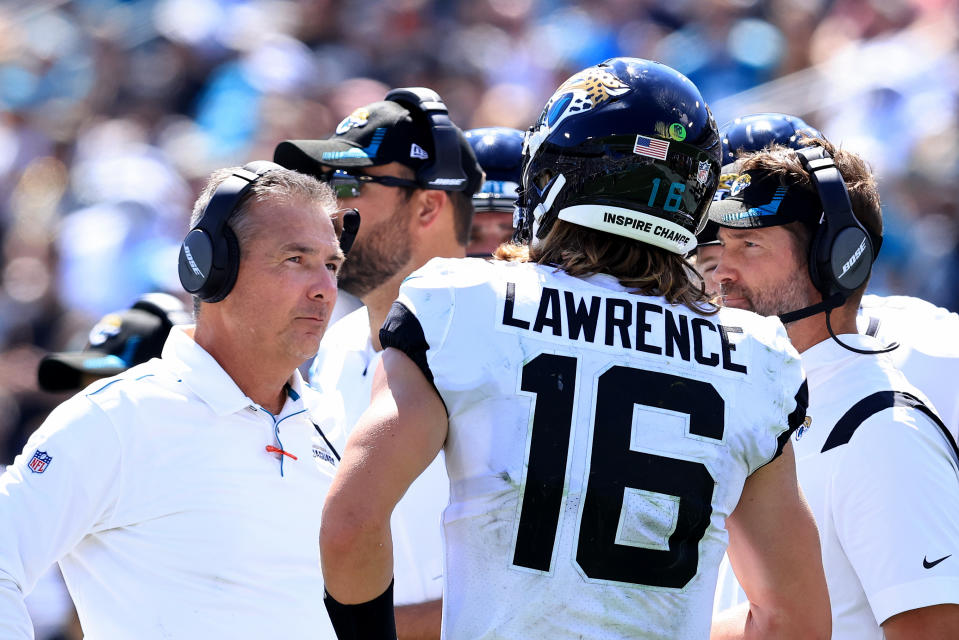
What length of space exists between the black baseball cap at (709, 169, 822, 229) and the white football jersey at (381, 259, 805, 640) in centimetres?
129

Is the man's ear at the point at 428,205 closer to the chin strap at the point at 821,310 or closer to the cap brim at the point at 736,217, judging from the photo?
the cap brim at the point at 736,217

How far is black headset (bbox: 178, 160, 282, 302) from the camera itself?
10.6ft

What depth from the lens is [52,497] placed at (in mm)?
2762

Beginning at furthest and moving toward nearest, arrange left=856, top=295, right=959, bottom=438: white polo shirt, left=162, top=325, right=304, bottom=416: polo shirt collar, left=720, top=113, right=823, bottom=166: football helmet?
left=720, top=113, right=823, bottom=166: football helmet < left=856, top=295, right=959, bottom=438: white polo shirt < left=162, top=325, right=304, bottom=416: polo shirt collar

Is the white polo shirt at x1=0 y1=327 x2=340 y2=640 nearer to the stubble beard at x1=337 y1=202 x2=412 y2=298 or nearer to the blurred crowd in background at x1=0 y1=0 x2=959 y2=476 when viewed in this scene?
the stubble beard at x1=337 y1=202 x2=412 y2=298

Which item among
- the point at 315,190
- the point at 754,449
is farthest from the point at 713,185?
the point at 315,190

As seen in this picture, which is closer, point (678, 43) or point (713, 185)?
point (713, 185)

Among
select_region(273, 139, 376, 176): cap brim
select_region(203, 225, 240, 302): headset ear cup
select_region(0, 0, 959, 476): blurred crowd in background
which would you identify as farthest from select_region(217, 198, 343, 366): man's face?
select_region(0, 0, 959, 476): blurred crowd in background

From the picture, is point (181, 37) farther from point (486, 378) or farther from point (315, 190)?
point (486, 378)

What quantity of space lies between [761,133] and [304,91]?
6.01 metres

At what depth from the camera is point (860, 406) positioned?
3.09 m

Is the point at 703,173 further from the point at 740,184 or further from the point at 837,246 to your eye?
the point at 740,184

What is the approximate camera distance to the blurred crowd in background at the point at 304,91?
7961 mm

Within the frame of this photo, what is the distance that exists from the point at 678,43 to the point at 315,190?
270 inches
